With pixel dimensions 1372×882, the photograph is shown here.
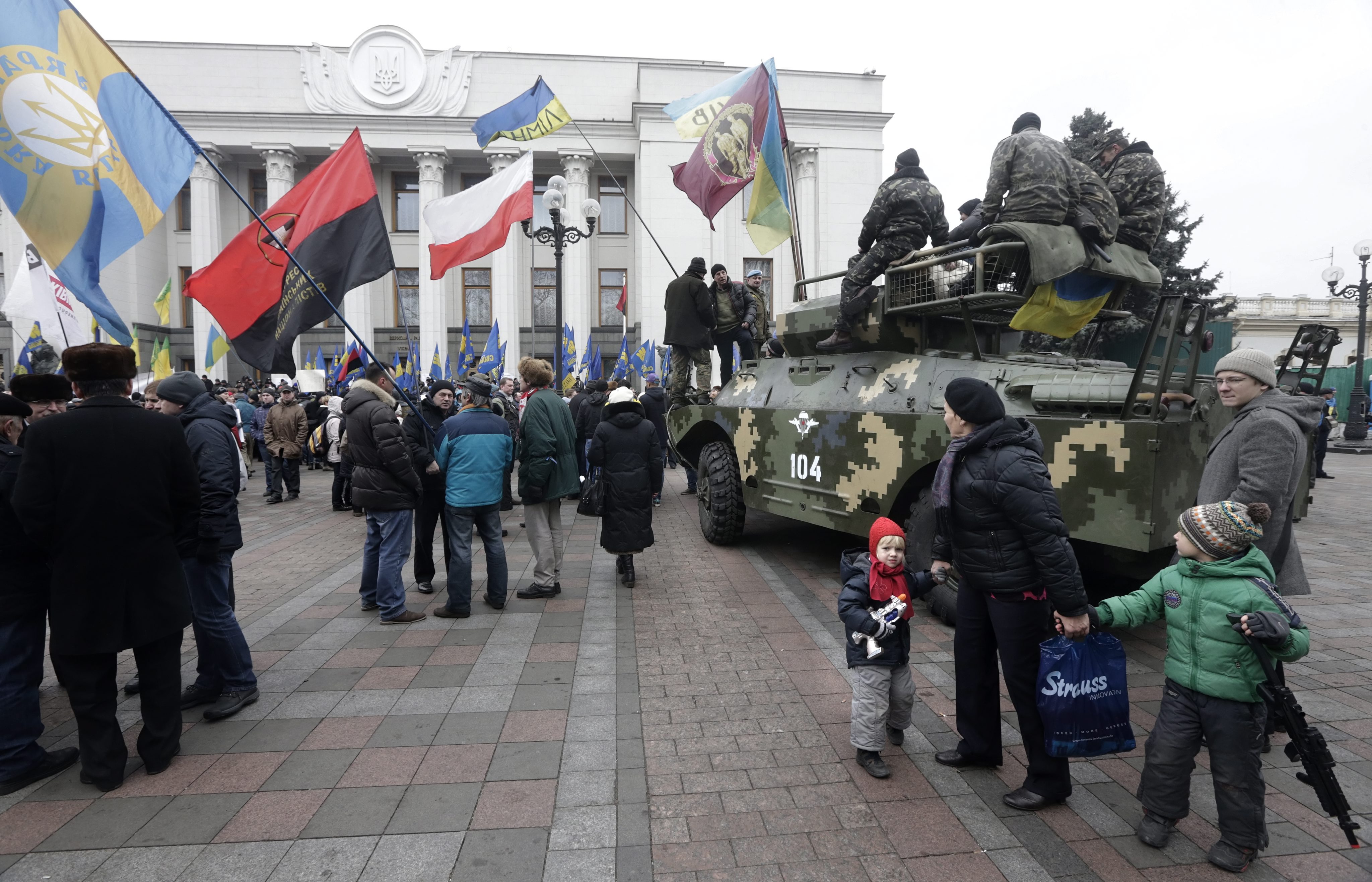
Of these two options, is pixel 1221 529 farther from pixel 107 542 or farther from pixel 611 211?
pixel 611 211

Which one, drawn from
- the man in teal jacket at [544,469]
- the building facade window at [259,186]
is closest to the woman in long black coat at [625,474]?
the man in teal jacket at [544,469]

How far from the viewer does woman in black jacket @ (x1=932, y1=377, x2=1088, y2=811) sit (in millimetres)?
3047

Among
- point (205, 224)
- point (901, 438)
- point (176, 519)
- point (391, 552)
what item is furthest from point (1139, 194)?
point (205, 224)

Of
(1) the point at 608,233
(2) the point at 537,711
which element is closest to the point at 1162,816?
(2) the point at 537,711

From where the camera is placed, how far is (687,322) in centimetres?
969

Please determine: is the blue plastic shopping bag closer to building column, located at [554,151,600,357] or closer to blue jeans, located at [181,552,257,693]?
blue jeans, located at [181,552,257,693]

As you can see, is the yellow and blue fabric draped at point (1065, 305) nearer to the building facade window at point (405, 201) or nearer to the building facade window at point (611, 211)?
the building facade window at point (611, 211)

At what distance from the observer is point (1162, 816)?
9.43 feet

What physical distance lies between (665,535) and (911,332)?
163 inches

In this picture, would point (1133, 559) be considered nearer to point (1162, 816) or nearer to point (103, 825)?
point (1162, 816)

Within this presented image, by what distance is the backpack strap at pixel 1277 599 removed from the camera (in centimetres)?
268

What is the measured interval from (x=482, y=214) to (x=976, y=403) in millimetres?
7876

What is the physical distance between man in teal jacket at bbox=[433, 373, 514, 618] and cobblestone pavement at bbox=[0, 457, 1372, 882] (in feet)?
1.13

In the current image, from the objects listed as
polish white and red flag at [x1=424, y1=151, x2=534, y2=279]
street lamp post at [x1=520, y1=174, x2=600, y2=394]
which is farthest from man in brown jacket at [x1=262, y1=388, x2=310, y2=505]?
polish white and red flag at [x1=424, y1=151, x2=534, y2=279]
